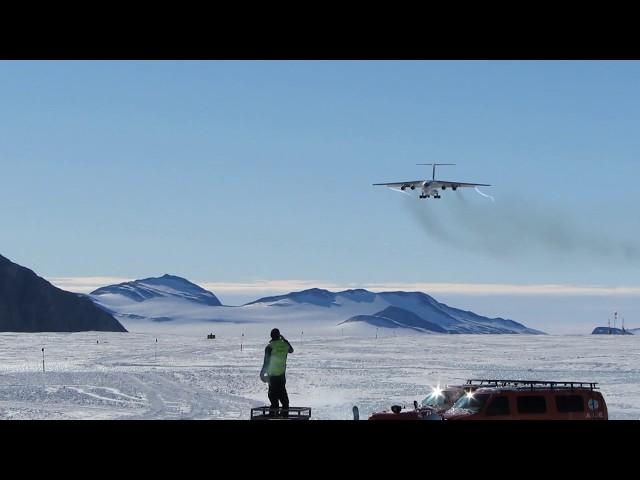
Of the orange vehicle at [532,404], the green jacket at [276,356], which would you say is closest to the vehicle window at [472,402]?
the orange vehicle at [532,404]

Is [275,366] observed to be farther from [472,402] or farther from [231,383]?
[231,383]

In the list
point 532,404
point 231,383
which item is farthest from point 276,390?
point 231,383

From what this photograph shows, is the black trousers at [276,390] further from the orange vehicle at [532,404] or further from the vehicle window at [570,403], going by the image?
the vehicle window at [570,403]

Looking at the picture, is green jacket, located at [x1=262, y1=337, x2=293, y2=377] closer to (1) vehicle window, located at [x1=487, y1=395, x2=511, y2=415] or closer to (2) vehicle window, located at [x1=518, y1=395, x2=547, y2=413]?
(1) vehicle window, located at [x1=487, y1=395, x2=511, y2=415]

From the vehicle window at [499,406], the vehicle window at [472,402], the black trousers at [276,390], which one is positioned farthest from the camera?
the vehicle window at [472,402]
